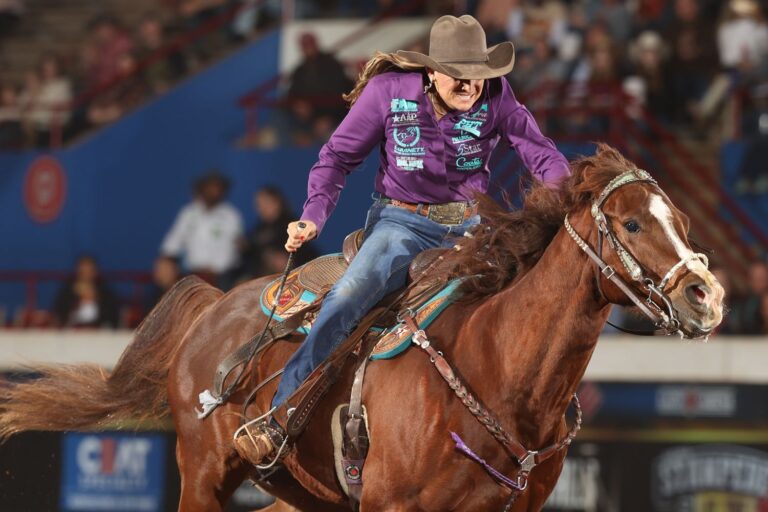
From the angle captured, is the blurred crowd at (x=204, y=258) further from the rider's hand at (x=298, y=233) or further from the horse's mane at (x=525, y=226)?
the horse's mane at (x=525, y=226)

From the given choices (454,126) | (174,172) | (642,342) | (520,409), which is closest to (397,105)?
(454,126)

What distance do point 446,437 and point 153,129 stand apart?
35.3 ft

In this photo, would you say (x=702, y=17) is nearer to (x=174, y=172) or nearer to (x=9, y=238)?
(x=174, y=172)

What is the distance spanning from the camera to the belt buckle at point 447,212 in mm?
5895

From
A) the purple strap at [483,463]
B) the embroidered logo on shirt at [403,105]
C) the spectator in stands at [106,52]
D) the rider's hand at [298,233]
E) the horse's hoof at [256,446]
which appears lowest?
the spectator in stands at [106,52]

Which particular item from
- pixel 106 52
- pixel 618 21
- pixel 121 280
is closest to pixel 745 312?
pixel 618 21

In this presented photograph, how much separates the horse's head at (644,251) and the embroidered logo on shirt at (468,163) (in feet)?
2.37

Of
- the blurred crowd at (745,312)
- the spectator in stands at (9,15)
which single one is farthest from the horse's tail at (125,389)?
the spectator in stands at (9,15)

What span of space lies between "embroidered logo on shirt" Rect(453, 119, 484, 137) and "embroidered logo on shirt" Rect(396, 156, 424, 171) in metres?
0.21

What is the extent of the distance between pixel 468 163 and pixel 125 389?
7.95ft

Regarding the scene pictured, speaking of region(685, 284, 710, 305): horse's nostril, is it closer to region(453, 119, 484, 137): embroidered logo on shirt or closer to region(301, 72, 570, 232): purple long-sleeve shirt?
region(301, 72, 570, 232): purple long-sleeve shirt

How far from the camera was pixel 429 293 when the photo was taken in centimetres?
573

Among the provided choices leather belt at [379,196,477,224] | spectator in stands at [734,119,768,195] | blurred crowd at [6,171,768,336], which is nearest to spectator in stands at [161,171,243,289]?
blurred crowd at [6,171,768,336]

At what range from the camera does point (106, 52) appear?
17.0 m
